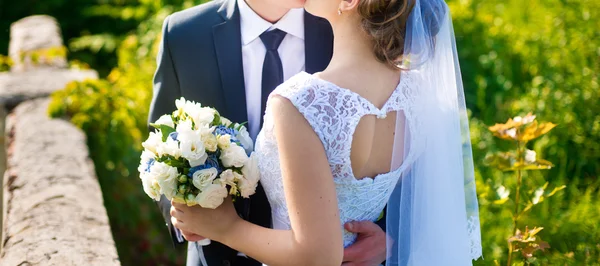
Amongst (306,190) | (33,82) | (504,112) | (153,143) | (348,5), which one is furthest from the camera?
(33,82)

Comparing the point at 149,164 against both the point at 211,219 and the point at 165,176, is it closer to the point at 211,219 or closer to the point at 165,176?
the point at 165,176

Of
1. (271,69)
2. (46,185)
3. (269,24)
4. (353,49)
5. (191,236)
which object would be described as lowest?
(46,185)

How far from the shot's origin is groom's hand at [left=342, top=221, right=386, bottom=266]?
2113mm

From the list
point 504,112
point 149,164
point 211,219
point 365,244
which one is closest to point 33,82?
point 504,112

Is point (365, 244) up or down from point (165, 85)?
down

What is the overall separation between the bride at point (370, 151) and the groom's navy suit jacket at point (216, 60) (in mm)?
401

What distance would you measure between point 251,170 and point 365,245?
0.42 meters

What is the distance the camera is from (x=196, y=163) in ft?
6.42

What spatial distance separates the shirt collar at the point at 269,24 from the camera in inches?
97.3

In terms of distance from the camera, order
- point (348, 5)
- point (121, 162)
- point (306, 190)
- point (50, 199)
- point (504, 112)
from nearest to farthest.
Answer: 1. point (306, 190)
2. point (348, 5)
3. point (50, 199)
4. point (121, 162)
5. point (504, 112)

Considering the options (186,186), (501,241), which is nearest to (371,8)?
(186,186)

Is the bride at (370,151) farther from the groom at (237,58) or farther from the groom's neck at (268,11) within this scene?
the groom's neck at (268,11)

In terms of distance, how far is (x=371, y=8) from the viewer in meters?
1.88

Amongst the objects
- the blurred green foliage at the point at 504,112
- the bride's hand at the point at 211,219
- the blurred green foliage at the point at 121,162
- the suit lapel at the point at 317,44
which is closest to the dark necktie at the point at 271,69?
the suit lapel at the point at 317,44
